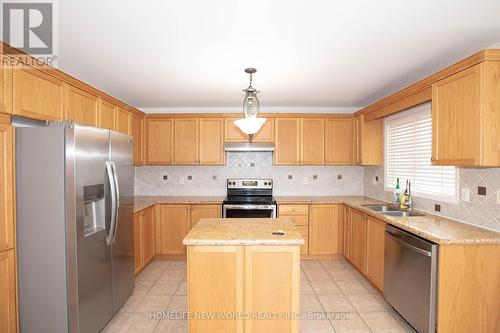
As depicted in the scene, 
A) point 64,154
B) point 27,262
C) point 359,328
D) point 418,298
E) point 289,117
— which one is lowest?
point 359,328

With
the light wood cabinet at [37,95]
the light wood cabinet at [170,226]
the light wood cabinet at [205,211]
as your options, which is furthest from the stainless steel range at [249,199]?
the light wood cabinet at [37,95]

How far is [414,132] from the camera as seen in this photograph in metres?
3.22

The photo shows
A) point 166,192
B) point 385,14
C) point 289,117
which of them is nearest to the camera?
point 385,14

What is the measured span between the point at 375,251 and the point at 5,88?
3.65 metres

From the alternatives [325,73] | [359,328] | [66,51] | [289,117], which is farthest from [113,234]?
[289,117]

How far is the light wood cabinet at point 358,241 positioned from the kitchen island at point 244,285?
1.75 meters

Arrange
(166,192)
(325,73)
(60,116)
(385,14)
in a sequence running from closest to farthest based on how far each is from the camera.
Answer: (385,14)
(60,116)
(325,73)
(166,192)

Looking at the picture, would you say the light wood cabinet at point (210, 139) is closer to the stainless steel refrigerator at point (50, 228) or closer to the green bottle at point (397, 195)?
the stainless steel refrigerator at point (50, 228)

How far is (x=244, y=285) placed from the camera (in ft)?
6.32

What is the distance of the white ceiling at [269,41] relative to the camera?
161cm

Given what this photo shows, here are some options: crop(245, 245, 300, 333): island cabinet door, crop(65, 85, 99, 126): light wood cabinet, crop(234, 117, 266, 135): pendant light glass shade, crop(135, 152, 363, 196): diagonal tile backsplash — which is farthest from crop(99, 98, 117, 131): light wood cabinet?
crop(245, 245, 300, 333): island cabinet door

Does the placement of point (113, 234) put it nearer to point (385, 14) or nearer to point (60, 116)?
point (60, 116)

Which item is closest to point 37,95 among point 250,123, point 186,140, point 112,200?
point 112,200

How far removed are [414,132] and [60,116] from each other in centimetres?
380
